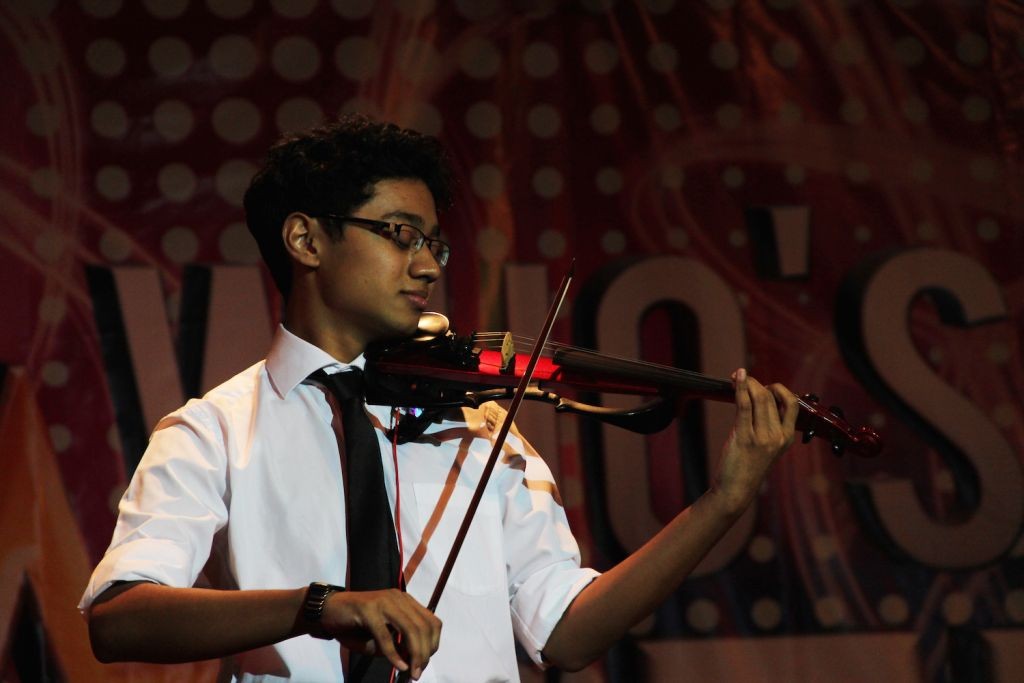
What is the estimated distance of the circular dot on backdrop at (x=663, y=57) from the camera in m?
3.30

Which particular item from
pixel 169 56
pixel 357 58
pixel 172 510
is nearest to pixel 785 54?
pixel 357 58

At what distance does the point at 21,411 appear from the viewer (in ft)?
9.53

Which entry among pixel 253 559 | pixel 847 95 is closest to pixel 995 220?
pixel 847 95

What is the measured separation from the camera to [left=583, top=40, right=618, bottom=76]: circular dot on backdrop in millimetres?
3266

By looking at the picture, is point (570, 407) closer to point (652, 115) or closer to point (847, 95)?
point (652, 115)

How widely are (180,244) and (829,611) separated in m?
2.15

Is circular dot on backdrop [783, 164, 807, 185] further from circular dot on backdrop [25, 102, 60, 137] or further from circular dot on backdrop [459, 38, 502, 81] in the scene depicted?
circular dot on backdrop [25, 102, 60, 137]

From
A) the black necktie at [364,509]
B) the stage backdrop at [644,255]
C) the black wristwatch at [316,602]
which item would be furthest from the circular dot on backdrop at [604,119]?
the black wristwatch at [316,602]

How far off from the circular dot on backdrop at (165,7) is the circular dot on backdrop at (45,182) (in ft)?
1.74

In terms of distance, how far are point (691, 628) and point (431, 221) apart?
1.83 m

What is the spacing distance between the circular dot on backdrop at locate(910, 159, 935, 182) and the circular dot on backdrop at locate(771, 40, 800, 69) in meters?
0.49

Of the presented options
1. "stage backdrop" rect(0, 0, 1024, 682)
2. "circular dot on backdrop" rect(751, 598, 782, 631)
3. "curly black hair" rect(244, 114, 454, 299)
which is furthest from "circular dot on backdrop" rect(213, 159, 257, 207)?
"circular dot on backdrop" rect(751, 598, 782, 631)

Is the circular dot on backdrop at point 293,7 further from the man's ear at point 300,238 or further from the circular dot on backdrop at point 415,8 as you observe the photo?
the man's ear at point 300,238

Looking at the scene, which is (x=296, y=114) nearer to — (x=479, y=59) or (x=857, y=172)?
(x=479, y=59)
